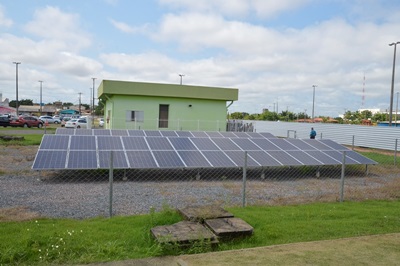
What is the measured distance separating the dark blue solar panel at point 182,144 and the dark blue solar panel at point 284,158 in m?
3.18

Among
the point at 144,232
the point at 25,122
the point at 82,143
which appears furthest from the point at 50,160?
the point at 25,122

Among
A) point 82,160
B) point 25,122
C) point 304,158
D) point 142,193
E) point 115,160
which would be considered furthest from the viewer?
point 25,122

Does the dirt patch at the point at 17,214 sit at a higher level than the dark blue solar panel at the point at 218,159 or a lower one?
lower

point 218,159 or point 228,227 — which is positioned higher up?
point 218,159

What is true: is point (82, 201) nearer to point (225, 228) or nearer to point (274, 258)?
point (225, 228)

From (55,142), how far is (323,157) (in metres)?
10.6

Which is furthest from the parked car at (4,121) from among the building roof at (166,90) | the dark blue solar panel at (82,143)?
the dark blue solar panel at (82,143)

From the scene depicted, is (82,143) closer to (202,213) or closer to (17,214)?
(17,214)

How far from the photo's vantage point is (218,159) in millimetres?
12820

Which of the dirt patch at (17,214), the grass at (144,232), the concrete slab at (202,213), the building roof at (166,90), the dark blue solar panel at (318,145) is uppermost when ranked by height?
the building roof at (166,90)

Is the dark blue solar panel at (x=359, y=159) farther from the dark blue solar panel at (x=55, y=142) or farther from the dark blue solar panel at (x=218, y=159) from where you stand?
the dark blue solar panel at (x=55, y=142)

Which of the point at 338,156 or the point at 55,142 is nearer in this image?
the point at 55,142

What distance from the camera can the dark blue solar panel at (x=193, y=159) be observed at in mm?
12116

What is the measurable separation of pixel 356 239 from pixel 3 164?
13572 mm
